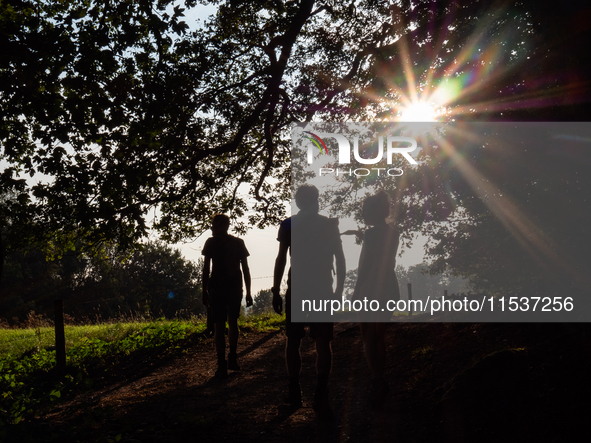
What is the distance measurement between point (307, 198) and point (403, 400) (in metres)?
2.32

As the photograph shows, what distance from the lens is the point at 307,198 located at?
14.1 ft

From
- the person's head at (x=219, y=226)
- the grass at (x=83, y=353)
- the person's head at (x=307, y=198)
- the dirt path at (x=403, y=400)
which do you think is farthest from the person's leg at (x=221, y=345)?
the person's head at (x=307, y=198)

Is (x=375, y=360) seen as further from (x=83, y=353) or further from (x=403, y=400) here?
(x=83, y=353)

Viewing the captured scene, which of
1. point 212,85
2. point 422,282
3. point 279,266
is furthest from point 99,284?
point 422,282

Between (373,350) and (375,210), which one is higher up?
(375,210)

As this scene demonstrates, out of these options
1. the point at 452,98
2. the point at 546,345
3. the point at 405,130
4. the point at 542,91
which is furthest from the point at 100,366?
the point at 405,130

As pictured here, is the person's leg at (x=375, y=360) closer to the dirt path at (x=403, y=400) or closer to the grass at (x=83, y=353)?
the dirt path at (x=403, y=400)

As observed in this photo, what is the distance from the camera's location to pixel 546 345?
428 cm

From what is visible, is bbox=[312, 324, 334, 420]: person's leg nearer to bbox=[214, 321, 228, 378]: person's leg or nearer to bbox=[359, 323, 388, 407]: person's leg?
bbox=[359, 323, 388, 407]: person's leg

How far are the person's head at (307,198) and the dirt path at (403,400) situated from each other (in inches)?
79.7

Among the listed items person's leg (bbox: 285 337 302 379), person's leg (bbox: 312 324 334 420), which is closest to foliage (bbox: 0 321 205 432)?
person's leg (bbox: 285 337 302 379)

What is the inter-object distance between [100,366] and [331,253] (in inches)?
216

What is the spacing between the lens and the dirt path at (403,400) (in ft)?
11.0

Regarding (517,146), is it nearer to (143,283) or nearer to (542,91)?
(542,91)
